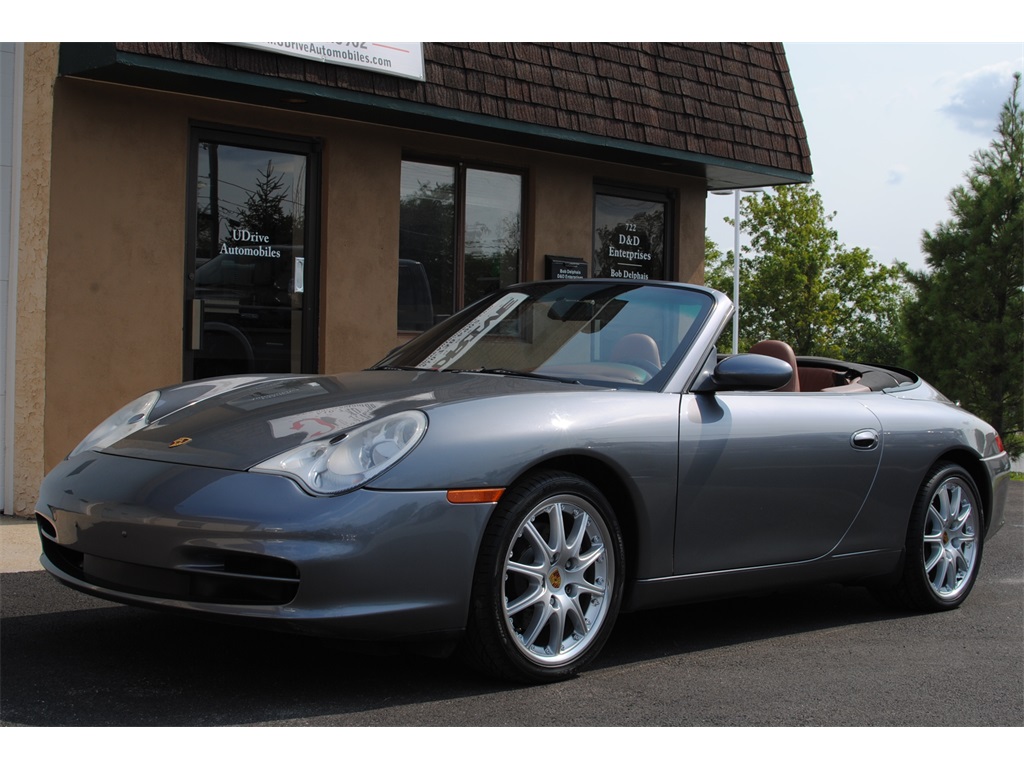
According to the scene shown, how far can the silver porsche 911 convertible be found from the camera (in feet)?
11.7

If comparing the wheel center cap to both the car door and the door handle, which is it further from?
the door handle

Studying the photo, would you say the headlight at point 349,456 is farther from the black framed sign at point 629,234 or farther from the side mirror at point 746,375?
the black framed sign at point 629,234

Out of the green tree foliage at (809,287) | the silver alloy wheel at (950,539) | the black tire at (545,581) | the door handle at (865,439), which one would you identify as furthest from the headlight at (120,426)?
the green tree foliage at (809,287)

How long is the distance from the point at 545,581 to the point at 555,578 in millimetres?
59

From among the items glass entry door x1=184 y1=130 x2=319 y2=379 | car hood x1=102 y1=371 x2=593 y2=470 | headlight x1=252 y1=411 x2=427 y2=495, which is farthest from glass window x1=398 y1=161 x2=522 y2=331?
headlight x1=252 y1=411 x2=427 y2=495

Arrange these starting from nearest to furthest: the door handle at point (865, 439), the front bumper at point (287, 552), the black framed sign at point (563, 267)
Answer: the front bumper at point (287, 552), the door handle at point (865, 439), the black framed sign at point (563, 267)

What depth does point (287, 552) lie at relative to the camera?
11.4 ft

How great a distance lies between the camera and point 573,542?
4.06m

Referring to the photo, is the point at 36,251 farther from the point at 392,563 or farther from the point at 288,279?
the point at 392,563

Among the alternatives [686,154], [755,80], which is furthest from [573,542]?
[755,80]

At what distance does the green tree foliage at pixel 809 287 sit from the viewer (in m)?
50.2

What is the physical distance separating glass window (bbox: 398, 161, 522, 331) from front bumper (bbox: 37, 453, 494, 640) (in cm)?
616

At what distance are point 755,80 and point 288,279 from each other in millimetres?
5231

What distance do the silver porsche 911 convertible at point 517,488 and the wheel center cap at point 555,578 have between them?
1cm
